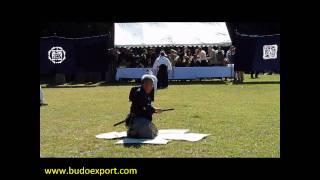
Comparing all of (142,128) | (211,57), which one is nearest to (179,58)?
(211,57)

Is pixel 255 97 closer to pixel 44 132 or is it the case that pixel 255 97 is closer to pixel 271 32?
pixel 44 132

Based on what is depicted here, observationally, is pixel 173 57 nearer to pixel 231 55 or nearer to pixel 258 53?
pixel 231 55

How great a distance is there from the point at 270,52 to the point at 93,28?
10239 millimetres

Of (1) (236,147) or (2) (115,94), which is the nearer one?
(1) (236,147)

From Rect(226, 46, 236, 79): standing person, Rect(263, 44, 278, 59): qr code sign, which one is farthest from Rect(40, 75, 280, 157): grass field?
Rect(226, 46, 236, 79): standing person

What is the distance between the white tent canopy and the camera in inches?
973

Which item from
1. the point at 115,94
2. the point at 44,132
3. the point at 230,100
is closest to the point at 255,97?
the point at 230,100

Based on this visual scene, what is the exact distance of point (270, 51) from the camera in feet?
80.2

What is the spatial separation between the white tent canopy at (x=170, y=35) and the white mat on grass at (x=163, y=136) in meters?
14.9

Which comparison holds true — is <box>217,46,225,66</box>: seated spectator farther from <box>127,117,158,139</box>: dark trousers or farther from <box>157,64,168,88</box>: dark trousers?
<box>127,117,158,139</box>: dark trousers

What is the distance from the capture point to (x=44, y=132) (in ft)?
33.6

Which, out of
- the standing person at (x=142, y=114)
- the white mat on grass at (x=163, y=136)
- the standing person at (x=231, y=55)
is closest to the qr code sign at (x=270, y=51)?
the standing person at (x=231, y=55)

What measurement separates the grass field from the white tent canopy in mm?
5269

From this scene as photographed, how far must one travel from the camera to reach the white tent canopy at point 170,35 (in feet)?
81.1
